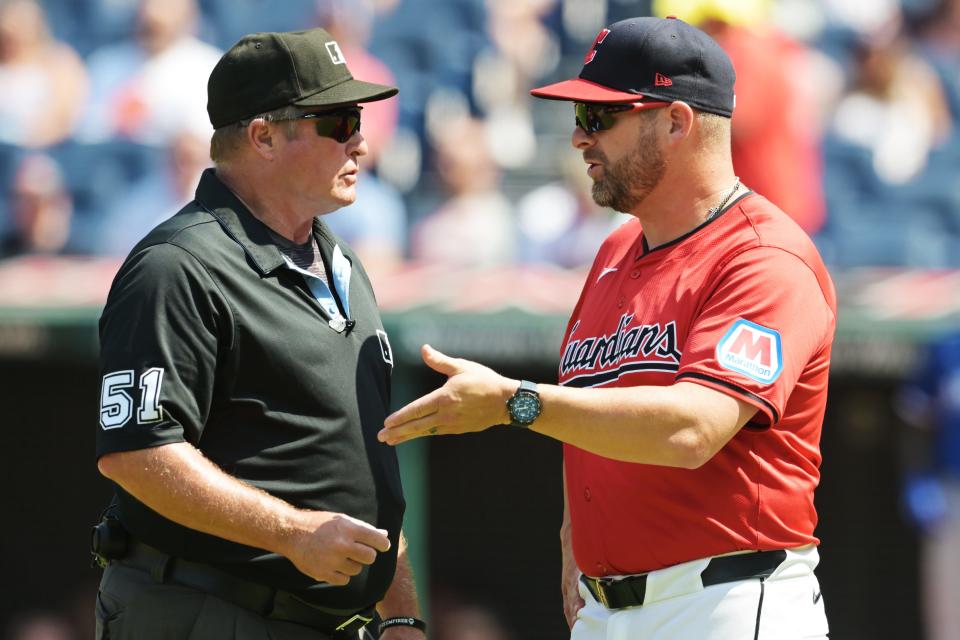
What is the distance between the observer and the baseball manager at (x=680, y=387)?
265 cm

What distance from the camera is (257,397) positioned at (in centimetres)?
285

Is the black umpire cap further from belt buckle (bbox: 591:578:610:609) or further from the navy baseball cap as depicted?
belt buckle (bbox: 591:578:610:609)

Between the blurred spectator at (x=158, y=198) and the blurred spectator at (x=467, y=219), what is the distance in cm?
116

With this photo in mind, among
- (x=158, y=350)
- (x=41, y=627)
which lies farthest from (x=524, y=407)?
(x=41, y=627)

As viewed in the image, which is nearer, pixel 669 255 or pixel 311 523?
pixel 311 523

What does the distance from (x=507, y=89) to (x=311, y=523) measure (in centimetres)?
556

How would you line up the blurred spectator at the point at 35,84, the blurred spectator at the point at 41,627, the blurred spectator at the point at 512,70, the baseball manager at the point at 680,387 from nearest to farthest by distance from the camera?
the baseball manager at the point at 680,387
the blurred spectator at the point at 35,84
the blurred spectator at the point at 512,70
the blurred spectator at the point at 41,627

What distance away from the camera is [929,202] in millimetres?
7688

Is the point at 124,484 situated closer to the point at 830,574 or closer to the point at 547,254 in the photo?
the point at 547,254

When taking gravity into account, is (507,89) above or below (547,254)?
above

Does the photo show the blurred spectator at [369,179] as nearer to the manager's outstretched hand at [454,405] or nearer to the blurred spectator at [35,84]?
the blurred spectator at [35,84]

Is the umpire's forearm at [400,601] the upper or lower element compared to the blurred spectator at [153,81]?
lower

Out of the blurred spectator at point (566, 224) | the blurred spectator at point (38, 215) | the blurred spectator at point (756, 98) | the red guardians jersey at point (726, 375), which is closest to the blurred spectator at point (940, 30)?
the blurred spectator at point (756, 98)

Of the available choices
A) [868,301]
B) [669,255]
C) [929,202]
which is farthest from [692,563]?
[929,202]
